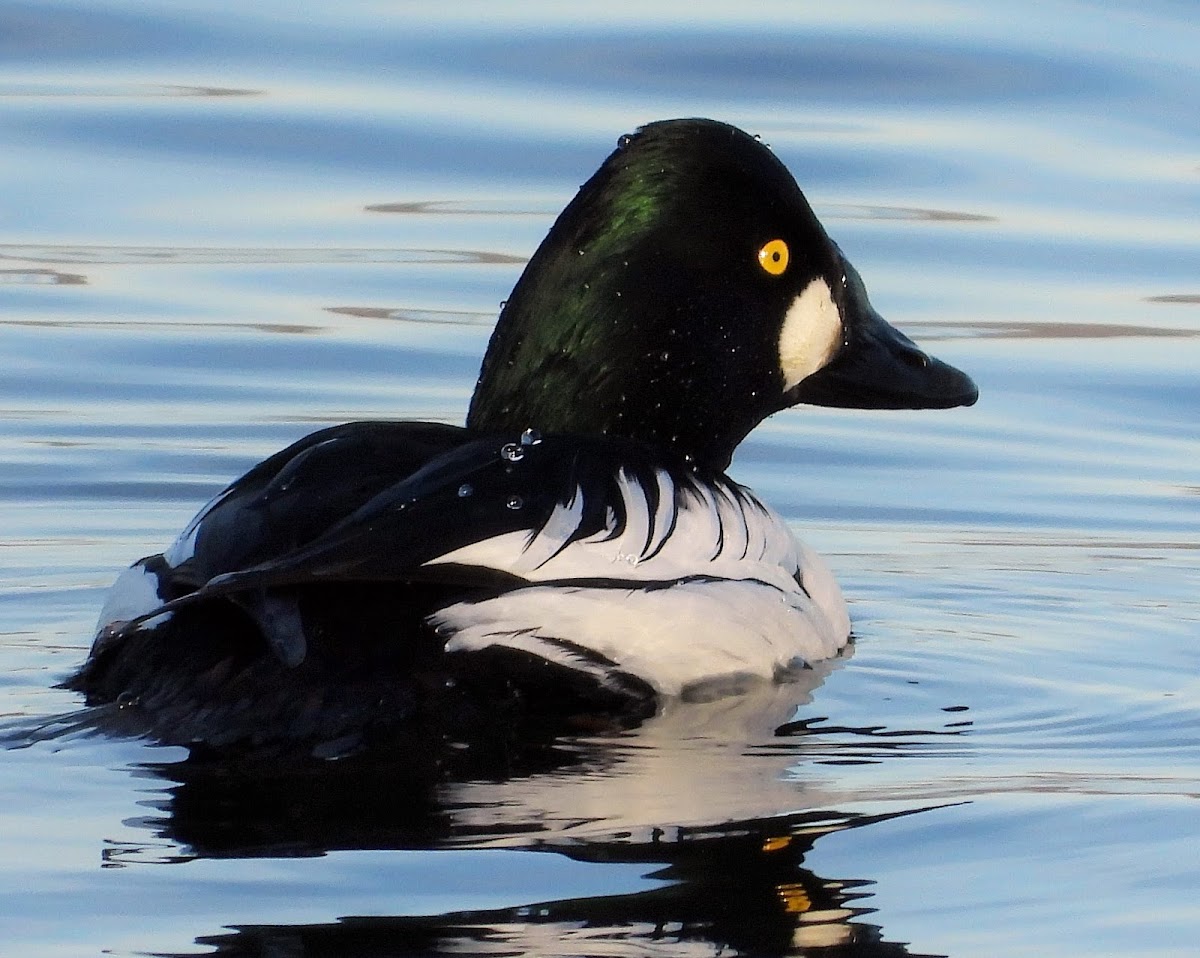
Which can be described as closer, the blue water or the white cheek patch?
the blue water

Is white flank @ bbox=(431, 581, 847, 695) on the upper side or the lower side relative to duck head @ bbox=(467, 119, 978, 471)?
lower

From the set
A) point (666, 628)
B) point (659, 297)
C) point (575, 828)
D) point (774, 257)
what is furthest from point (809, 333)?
point (575, 828)

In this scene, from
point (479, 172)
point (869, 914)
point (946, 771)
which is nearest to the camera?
point (869, 914)

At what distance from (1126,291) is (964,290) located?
0.58 m

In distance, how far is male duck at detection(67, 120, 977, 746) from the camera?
5.01 metres

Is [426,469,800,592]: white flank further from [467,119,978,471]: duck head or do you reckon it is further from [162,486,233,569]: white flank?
[162,486,233,569]: white flank

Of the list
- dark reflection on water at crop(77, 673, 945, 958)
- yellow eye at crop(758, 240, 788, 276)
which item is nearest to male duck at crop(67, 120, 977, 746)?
yellow eye at crop(758, 240, 788, 276)

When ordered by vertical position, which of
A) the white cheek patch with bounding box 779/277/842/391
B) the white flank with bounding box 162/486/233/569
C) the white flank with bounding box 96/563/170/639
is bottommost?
the white flank with bounding box 96/563/170/639

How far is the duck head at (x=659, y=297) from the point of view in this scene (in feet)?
20.3

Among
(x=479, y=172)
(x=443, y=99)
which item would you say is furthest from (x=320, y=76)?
(x=479, y=172)

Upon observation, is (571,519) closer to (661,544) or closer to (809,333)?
(661,544)

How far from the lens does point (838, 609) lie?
6.24m

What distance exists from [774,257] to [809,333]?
28 centimetres

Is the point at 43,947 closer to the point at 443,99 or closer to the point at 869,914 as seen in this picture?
the point at 869,914
